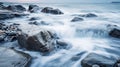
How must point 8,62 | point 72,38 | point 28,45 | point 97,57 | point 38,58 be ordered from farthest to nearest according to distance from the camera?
point 72,38
point 28,45
point 38,58
point 97,57
point 8,62

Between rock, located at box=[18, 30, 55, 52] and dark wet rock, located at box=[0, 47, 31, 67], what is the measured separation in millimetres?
656

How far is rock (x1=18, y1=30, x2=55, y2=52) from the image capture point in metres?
7.16

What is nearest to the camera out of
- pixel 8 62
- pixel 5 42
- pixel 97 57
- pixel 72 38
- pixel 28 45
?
pixel 8 62

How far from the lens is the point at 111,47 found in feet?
28.4

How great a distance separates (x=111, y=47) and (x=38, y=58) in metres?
3.62

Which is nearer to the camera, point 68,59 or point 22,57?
point 22,57

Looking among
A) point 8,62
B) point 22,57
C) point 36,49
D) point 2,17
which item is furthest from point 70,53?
point 2,17

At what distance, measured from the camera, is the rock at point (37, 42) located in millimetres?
7160

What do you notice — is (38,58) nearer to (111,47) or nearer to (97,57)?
(97,57)

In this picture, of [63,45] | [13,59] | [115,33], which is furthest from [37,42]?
[115,33]

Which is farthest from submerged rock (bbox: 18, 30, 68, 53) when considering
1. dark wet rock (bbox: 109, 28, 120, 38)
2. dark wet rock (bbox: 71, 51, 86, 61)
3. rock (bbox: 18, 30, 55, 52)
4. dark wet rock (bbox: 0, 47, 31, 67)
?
dark wet rock (bbox: 109, 28, 120, 38)

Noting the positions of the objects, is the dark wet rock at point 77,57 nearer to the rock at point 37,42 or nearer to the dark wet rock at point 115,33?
the rock at point 37,42

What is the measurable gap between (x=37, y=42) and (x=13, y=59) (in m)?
1.33

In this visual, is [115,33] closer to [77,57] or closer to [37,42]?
[77,57]
